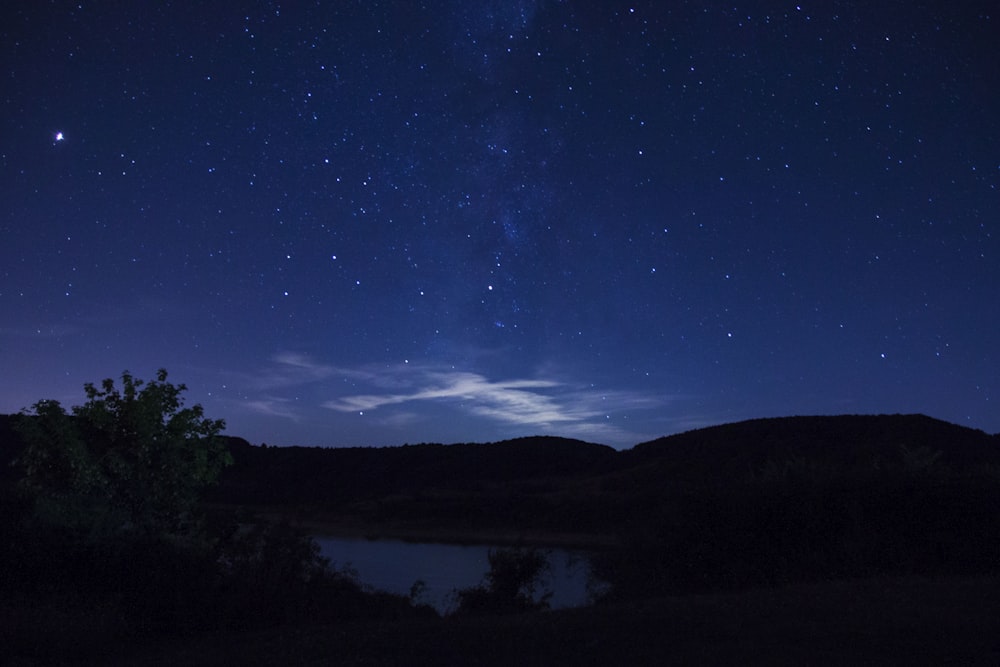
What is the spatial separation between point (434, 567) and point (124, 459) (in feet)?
54.1

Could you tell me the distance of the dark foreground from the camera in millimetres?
9062

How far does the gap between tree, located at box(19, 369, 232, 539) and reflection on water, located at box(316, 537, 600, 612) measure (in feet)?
17.9

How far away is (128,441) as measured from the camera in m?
20.5

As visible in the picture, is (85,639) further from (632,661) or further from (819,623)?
(819,623)

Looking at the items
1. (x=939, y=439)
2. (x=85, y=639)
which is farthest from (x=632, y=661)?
(x=939, y=439)

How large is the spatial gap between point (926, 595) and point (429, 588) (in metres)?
15.6

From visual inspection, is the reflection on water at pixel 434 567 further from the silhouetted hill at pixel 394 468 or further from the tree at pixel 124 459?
the silhouetted hill at pixel 394 468

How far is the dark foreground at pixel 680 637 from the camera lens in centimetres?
906

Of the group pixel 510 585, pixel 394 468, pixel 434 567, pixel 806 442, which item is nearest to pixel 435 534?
pixel 434 567

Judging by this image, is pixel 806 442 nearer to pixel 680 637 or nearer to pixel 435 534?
pixel 435 534

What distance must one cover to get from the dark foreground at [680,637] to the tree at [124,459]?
15.5 feet

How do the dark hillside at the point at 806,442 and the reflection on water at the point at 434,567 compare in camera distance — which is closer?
the reflection on water at the point at 434,567

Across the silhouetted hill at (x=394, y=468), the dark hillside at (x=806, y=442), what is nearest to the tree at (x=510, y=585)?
the dark hillside at (x=806, y=442)

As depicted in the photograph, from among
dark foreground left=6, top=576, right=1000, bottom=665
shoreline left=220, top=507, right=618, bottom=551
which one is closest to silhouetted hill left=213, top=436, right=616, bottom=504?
shoreline left=220, top=507, right=618, bottom=551
